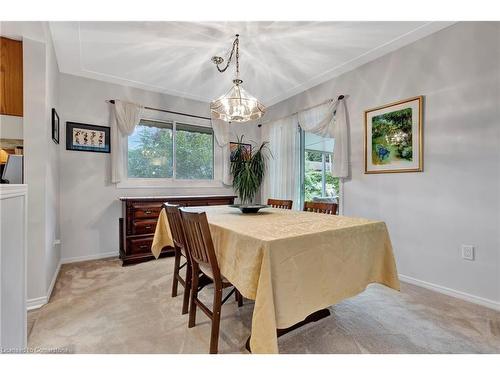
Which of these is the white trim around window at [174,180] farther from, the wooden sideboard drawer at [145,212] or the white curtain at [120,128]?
the wooden sideboard drawer at [145,212]

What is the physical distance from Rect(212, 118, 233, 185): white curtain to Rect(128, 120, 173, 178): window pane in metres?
0.78

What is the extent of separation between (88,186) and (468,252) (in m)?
4.30

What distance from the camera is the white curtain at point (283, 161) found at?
3.84 metres

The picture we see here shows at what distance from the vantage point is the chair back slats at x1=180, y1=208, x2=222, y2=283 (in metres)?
1.34

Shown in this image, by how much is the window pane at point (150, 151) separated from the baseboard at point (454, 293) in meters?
3.48

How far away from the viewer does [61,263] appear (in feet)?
9.77

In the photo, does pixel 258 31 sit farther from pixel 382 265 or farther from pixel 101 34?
pixel 382 265

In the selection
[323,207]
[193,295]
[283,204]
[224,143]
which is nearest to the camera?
[193,295]

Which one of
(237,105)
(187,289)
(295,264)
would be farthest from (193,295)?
(237,105)

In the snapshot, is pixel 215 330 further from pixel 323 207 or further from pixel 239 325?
pixel 323 207

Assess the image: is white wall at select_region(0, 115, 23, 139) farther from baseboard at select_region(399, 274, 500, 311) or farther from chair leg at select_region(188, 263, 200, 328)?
baseboard at select_region(399, 274, 500, 311)

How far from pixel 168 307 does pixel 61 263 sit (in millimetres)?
1979

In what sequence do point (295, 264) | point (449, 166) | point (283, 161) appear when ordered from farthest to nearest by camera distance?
point (283, 161) < point (449, 166) < point (295, 264)

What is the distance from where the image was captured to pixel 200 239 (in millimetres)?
1427
